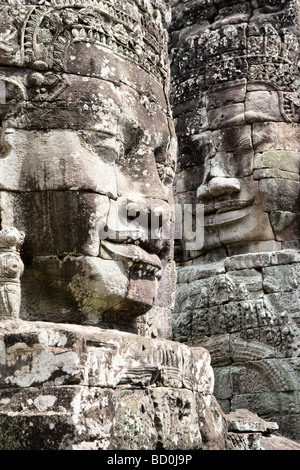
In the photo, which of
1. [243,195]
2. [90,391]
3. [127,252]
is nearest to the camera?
[90,391]

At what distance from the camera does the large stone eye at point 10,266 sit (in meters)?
4.38

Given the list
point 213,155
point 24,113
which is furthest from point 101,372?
point 213,155

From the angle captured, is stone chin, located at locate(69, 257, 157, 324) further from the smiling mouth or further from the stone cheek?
the smiling mouth

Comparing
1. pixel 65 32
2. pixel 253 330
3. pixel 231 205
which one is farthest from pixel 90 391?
pixel 231 205

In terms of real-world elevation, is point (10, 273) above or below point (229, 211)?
below

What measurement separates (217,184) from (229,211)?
1.05 feet

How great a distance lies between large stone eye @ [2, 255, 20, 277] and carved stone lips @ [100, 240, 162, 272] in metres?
0.50

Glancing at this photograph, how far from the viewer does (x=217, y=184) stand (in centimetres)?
933

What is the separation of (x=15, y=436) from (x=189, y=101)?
21.5 ft

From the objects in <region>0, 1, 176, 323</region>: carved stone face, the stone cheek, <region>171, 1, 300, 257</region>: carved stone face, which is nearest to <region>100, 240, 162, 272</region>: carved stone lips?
<region>0, 1, 176, 323</region>: carved stone face

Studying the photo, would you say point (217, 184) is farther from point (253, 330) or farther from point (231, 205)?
point (253, 330)

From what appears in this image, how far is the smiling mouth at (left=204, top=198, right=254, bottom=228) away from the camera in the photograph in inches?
365

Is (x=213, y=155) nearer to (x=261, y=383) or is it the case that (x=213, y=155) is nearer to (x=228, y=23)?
(x=228, y=23)

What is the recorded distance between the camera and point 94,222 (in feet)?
15.2
